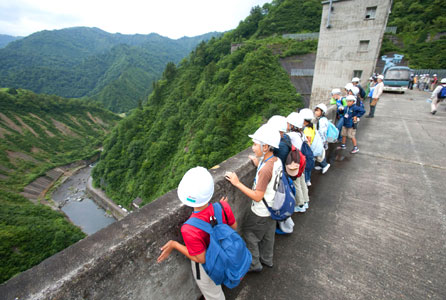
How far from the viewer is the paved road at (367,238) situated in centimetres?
242

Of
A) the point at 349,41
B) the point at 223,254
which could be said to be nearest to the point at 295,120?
the point at 223,254

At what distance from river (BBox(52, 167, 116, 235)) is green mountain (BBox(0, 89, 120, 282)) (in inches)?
245

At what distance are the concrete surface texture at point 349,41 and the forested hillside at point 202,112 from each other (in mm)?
8072

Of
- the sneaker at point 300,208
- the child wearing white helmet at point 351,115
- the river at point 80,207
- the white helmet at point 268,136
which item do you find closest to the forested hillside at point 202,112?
the river at point 80,207

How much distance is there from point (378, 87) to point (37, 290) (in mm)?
11047

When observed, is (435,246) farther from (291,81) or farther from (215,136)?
(291,81)

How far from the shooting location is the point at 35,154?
A: 6206cm

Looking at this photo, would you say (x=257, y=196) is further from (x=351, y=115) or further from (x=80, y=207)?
(x=80, y=207)

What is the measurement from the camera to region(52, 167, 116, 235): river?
42.7m

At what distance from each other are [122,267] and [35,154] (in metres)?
81.0

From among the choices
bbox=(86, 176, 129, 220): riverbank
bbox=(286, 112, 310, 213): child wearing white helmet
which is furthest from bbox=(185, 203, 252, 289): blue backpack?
bbox=(86, 176, 129, 220): riverbank

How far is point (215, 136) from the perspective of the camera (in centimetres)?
3247

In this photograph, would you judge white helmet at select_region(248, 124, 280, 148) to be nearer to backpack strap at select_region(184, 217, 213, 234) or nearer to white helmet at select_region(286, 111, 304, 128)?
backpack strap at select_region(184, 217, 213, 234)

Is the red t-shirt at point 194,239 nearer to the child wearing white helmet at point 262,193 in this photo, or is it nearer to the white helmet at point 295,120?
the child wearing white helmet at point 262,193
